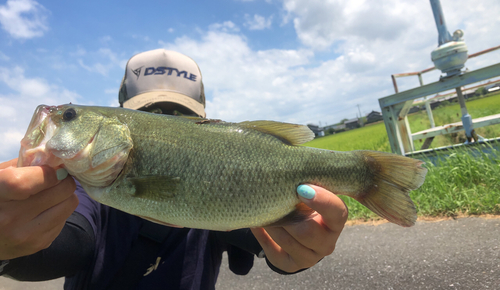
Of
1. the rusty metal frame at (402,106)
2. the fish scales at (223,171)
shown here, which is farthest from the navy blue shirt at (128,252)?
the rusty metal frame at (402,106)

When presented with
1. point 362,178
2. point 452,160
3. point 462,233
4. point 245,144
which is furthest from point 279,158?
point 452,160

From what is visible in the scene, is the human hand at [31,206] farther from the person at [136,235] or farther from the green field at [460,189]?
the green field at [460,189]

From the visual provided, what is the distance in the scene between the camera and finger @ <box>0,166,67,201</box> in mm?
1264

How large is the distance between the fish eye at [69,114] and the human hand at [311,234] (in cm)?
148

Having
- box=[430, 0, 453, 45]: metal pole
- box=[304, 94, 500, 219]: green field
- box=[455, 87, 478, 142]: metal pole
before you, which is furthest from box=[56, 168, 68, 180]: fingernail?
box=[430, 0, 453, 45]: metal pole

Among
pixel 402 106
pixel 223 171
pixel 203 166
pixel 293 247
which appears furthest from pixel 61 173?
pixel 402 106

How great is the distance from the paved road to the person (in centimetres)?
174

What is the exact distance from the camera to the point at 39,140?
61.2 inches

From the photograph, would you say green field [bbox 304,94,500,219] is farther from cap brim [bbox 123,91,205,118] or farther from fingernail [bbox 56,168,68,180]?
fingernail [bbox 56,168,68,180]

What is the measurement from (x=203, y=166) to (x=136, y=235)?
1.34 metres

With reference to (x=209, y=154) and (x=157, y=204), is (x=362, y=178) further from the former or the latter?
(x=157, y=204)

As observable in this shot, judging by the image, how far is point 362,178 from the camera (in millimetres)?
1811

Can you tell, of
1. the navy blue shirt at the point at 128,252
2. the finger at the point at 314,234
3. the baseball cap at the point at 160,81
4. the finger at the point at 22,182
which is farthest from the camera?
the baseball cap at the point at 160,81

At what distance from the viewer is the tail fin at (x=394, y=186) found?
5.72 feet
